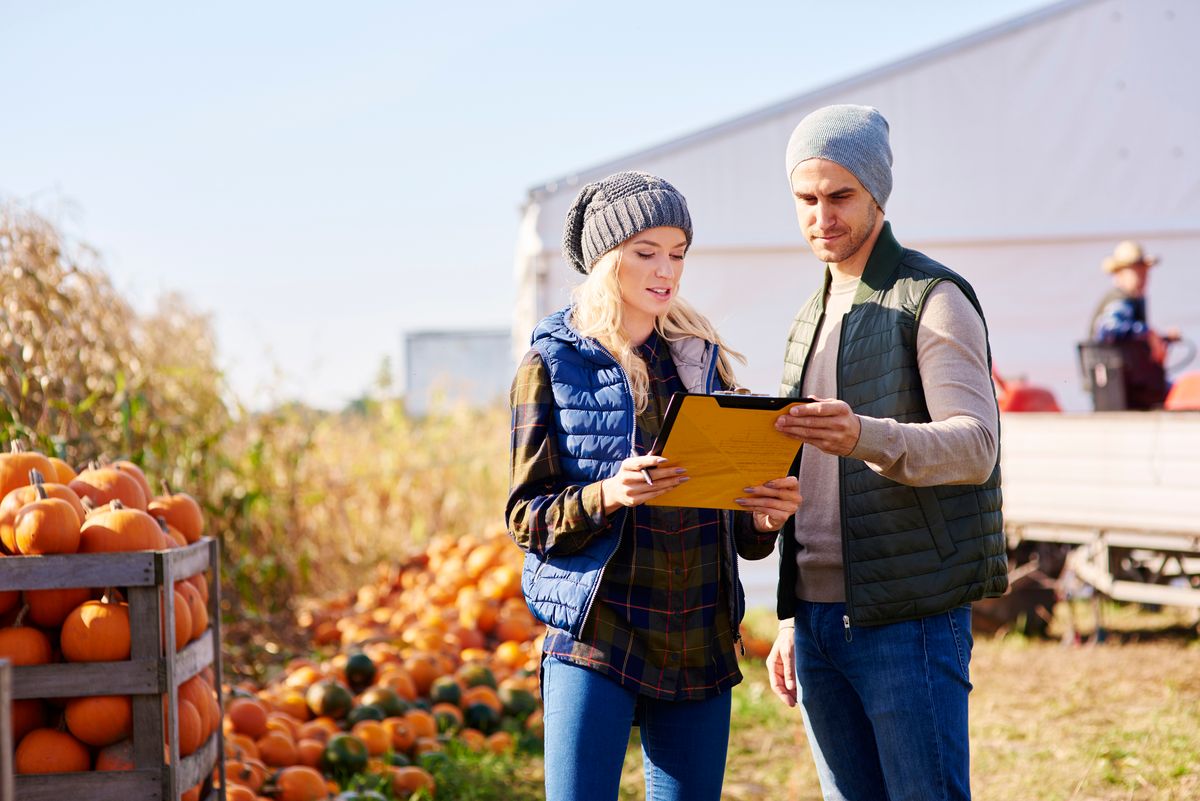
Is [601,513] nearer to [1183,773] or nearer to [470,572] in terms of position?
[1183,773]

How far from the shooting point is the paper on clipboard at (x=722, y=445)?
192 centimetres

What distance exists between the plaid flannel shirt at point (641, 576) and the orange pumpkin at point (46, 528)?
4.02 ft

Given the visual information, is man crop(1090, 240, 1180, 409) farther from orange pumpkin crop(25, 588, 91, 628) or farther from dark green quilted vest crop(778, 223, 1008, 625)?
orange pumpkin crop(25, 588, 91, 628)

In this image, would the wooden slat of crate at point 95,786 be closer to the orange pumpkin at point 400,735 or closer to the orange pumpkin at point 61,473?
the orange pumpkin at point 61,473

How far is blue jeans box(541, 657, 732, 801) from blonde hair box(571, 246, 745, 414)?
21.8 inches

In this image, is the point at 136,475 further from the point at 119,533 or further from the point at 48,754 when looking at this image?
the point at 48,754

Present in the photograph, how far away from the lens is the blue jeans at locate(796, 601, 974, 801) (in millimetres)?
2119

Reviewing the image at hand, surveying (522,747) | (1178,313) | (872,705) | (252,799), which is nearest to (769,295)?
(1178,313)

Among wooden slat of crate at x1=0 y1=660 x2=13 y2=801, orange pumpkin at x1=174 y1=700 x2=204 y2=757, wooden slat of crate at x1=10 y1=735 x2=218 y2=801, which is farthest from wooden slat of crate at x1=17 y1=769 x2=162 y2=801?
wooden slat of crate at x1=0 y1=660 x2=13 y2=801

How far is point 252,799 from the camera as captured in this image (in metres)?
3.65

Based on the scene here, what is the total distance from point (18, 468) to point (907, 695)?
2366 millimetres

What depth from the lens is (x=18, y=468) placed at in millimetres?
3115

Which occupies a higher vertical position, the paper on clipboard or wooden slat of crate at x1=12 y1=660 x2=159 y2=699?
the paper on clipboard

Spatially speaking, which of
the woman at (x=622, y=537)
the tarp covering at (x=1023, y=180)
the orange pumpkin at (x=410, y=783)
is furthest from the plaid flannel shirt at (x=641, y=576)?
the tarp covering at (x=1023, y=180)
